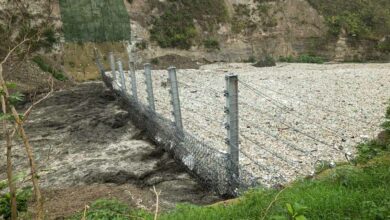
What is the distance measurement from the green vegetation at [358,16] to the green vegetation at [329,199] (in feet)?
96.4

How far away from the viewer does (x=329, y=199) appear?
432 centimetres

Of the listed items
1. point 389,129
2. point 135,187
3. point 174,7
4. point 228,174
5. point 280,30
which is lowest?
point 135,187

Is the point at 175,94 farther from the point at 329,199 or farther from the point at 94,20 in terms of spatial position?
the point at 94,20

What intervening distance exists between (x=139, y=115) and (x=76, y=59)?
1599 centimetres

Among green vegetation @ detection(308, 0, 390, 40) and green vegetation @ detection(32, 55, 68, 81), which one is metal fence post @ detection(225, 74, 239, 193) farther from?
green vegetation @ detection(308, 0, 390, 40)

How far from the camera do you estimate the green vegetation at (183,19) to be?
30.3m

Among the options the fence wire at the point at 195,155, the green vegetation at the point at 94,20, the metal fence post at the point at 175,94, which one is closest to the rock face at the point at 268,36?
the green vegetation at the point at 94,20

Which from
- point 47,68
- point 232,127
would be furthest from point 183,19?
point 232,127

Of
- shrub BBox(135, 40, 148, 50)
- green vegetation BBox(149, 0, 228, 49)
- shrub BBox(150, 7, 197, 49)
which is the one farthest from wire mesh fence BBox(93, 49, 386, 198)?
green vegetation BBox(149, 0, 228, 49)

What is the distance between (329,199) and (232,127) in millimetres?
2128

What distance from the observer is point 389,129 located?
5.95 m

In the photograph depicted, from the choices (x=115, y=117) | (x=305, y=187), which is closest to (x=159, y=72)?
(x=115, y=117)

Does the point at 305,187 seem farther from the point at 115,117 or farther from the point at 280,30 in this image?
the point at 280,30

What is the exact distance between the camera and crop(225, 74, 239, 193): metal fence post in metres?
5.82
